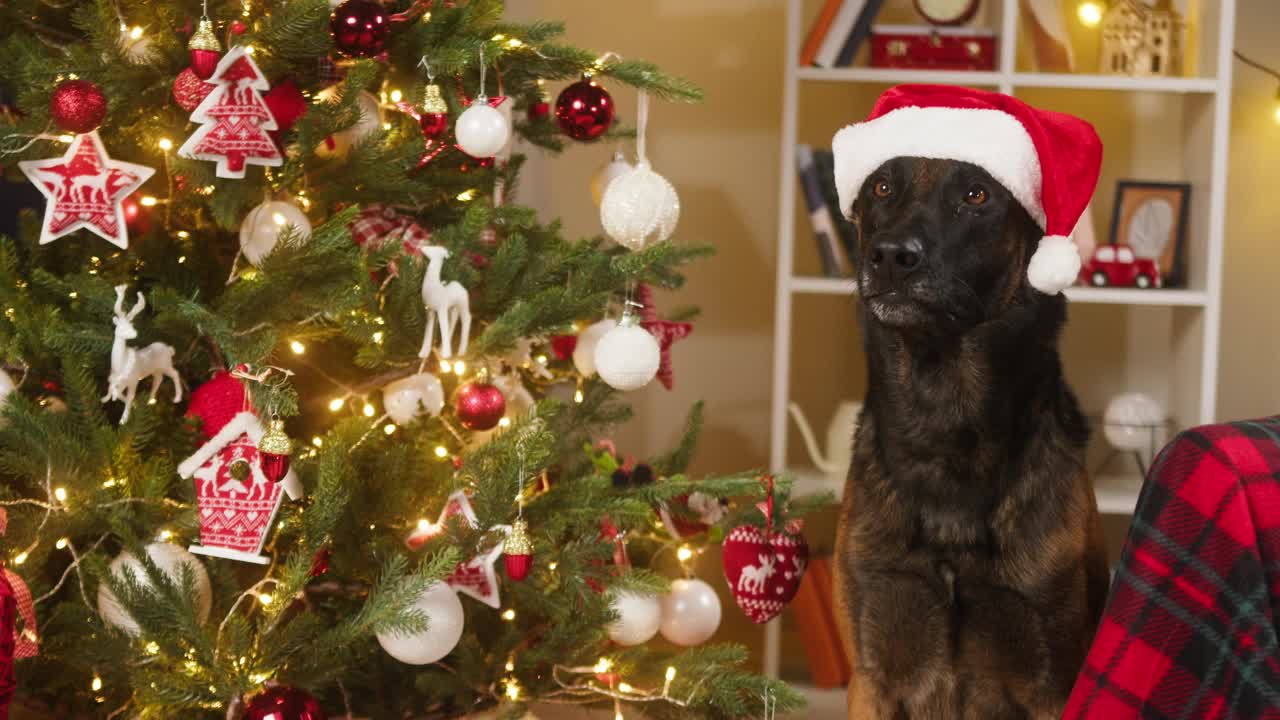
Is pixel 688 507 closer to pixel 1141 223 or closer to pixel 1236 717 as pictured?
pixel 1236 717

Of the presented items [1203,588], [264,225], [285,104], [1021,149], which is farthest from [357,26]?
A: [1203,588]

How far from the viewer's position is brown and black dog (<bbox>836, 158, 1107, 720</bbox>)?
4.44 ft

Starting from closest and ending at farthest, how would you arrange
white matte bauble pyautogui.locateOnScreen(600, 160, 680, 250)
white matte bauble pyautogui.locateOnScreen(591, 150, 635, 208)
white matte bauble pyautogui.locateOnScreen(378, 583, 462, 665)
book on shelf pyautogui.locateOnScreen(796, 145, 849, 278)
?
→ white matte bauble pyautogui.locateOnScreen(378, 583, 462, 665) < white matte bauble pyautogui.locateOnScreen(600, 160, 680, 250) < white matte bauble pyautogui.locateOnScreen(591, 150, 635, 208) < book on shelf pyautogui.locateOnScreen(796, 145, 849, 278)

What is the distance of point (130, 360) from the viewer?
1409mm

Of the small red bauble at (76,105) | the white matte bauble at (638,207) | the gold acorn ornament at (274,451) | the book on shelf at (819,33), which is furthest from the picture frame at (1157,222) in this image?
the small red bauble at (76,105)

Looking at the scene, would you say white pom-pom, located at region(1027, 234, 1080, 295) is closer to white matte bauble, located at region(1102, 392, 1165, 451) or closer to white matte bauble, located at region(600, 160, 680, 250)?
white matte bauble, located at region(600, 160, 680, 250)

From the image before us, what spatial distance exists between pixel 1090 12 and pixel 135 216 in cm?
210

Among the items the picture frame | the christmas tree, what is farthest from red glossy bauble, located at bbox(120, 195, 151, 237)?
the picture frame

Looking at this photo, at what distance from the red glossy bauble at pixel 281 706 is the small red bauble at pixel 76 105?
0.66 metres

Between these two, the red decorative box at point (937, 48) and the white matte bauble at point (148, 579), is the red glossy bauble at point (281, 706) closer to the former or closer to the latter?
the white matte bauble at point (148, 579)

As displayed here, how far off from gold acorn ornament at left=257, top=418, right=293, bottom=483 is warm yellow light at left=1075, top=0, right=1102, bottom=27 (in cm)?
211

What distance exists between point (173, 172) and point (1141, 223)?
1.95 metres

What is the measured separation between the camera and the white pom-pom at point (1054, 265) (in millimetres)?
1377

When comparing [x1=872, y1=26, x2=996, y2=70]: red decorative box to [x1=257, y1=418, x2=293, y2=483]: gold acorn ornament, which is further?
[x1=872, y1=26, x2=996, y2=70]: red decorative box
